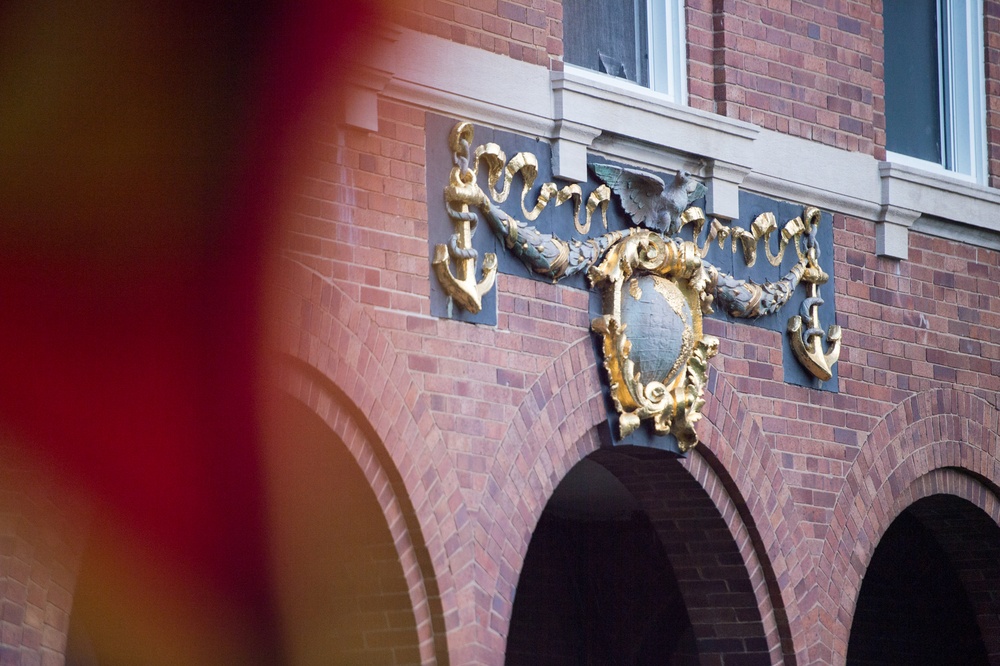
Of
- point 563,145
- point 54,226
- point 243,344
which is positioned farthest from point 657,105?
point 54,226

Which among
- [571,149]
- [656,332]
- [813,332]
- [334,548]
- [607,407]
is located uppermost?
[571,149]

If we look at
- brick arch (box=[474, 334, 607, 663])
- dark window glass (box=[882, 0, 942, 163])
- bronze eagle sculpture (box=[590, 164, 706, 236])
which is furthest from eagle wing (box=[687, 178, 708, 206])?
dark window glass (box=[882, 0, 942, 163])

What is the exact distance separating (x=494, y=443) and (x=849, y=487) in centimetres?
265

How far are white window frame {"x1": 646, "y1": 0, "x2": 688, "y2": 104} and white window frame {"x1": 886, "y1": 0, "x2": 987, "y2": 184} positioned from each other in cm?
211

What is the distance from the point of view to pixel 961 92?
38.3ft

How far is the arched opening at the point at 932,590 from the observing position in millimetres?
11414

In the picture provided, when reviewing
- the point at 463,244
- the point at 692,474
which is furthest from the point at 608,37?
the point at 692,474

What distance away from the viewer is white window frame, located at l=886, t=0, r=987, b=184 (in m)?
11.5

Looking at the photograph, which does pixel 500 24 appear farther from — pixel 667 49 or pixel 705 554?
pixel 705 554

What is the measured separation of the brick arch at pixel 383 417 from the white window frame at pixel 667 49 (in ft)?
8.61

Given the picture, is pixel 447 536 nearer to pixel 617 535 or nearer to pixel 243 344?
pixel 243 344

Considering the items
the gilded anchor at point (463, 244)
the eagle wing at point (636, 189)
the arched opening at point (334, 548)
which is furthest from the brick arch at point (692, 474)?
the eagle wing at point (636, 189)

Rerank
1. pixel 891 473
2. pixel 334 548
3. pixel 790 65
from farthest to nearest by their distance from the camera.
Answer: pixel 891 473 → pixel 790 65 → pixel 334 548

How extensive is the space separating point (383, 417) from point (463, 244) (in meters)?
0.97
